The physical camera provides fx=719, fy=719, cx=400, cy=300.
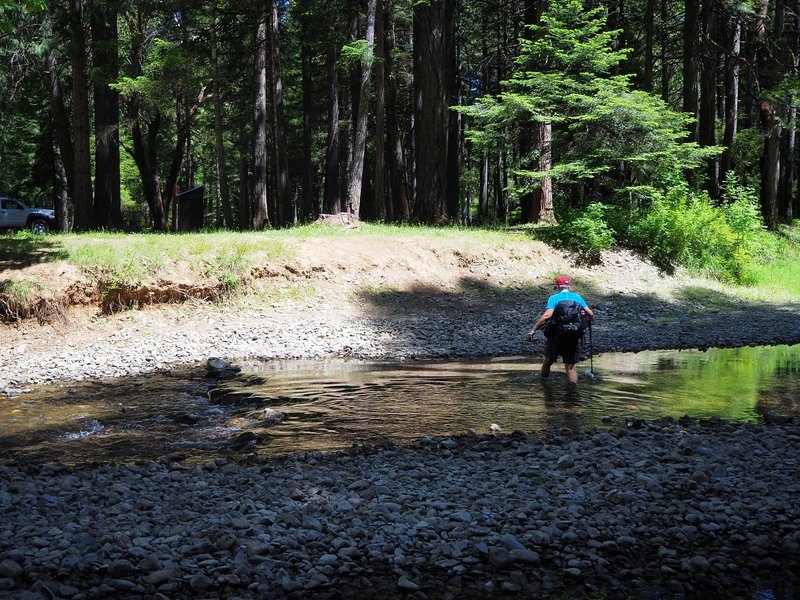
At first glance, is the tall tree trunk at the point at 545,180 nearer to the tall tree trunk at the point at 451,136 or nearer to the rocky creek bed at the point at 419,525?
the tall tree trunk at the point at 451,136

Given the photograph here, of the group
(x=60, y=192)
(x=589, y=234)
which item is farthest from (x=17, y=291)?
(x=60, y=192)

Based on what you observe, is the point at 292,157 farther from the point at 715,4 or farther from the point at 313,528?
the point at 313,528

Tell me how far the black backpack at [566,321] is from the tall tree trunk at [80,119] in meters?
14.8

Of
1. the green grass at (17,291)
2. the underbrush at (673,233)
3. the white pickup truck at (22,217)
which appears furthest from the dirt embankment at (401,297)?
the white pickup truck at (22,217)

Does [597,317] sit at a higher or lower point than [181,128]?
lower

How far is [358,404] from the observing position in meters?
9.57

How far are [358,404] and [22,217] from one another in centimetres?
2747

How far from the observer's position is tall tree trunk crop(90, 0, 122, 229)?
20.9 m

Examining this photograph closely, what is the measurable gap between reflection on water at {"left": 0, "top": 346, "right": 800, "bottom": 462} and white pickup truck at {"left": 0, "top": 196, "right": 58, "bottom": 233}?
23.2 meters

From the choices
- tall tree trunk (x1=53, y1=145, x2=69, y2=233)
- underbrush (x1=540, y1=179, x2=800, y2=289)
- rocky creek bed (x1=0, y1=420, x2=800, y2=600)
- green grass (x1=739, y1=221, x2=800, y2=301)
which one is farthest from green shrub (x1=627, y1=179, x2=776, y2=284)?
tall tree trunk (x1=53, y1=145, x2=69, y2=233)

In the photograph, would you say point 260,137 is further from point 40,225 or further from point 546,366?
point 546,366

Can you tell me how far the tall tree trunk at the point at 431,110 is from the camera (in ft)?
72.4

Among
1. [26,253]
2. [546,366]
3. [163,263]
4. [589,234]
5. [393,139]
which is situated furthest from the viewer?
[393,139]

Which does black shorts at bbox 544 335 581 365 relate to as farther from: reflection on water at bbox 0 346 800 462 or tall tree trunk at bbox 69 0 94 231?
tall tree trunk at bbox 69 0 94 231
